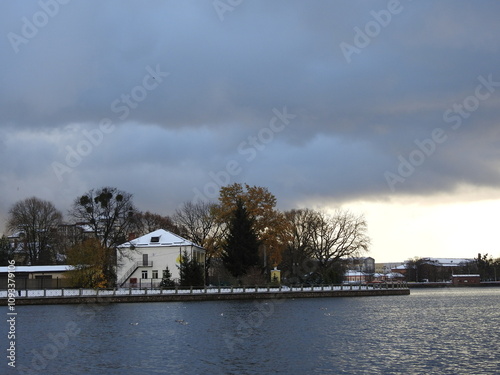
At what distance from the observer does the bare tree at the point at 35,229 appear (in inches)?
3976

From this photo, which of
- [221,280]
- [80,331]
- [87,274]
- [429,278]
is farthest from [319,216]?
[429,278]

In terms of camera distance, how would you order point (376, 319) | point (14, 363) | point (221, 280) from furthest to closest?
1. point (221, 280)
2. point (376, 319)
3. point (14, 363)

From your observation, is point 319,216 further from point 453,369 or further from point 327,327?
point 453,369

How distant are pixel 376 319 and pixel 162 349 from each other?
19.1 metres

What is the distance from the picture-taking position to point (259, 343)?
3147 centimetres

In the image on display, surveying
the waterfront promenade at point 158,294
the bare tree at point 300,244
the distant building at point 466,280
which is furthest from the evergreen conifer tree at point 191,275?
the distant building at point 466,280

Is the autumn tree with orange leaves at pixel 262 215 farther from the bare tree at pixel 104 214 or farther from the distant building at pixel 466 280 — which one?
the distant building at pixel 466 280

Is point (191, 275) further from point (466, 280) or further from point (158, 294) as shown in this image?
point (466, 280)

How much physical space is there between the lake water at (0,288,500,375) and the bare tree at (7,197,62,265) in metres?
54.1

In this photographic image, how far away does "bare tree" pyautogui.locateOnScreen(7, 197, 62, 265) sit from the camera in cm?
10100

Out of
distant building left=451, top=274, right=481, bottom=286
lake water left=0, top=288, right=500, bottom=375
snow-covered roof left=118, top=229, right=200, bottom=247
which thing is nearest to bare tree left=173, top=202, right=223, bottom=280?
snow-covered roof left=118, top=229, right=200, bottom=247

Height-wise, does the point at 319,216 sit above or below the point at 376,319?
above

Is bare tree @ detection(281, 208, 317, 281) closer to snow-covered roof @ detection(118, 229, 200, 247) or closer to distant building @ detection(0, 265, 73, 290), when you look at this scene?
snow-covered roof @ detection(118, 229, 200, 247)

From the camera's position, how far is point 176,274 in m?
85.4
